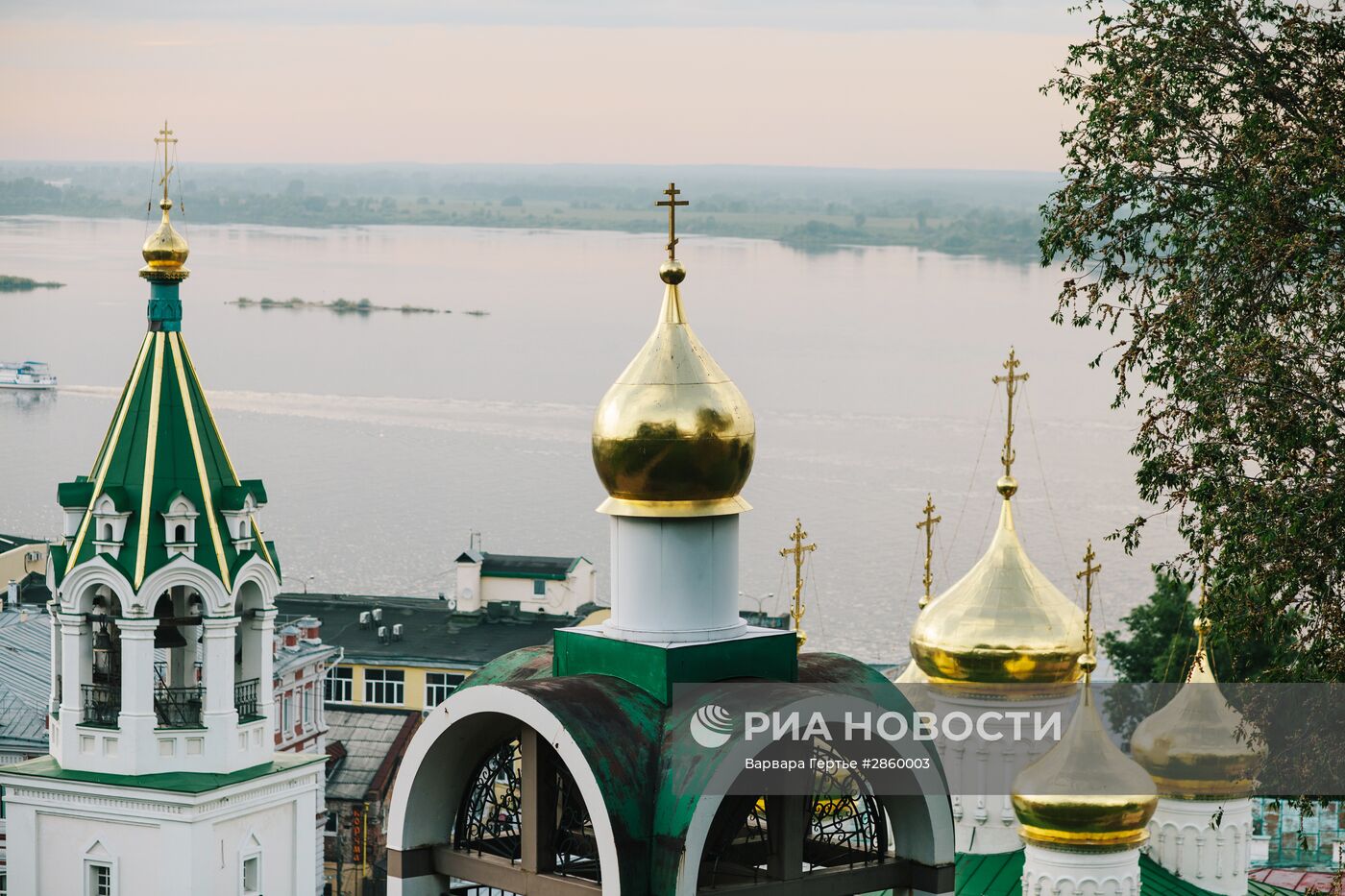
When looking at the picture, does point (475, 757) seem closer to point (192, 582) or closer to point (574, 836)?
point (574, 836)

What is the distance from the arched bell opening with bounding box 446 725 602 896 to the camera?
780cm

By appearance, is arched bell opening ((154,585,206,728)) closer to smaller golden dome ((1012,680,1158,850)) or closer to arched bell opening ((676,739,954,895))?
smaller golden dome ((1012,680,1158,850))

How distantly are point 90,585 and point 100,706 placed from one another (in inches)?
43.3

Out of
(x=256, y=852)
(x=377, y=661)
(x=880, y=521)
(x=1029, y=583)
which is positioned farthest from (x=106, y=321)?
(x=1029, y=583)

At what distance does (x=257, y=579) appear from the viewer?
1980cm

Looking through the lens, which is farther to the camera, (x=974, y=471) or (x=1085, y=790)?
(x=974, y=471)

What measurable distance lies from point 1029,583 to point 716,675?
973 centimetres

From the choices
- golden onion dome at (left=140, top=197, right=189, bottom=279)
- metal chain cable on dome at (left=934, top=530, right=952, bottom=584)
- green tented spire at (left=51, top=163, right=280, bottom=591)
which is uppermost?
golden onion dome at (left=140, top=197, right=189, bottom=279)

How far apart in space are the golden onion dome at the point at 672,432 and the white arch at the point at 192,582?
37.4 ft

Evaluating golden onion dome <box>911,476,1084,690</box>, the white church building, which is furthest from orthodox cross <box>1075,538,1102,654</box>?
the white church building

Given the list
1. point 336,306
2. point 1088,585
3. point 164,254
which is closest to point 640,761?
point 1088,585

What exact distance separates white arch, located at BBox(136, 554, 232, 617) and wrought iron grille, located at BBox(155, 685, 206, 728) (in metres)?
0.79

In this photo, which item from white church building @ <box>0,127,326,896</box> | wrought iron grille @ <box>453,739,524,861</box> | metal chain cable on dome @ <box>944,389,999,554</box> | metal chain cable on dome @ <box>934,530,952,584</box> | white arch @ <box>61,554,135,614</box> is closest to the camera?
wrought iron grille @ <box>453,739,524,861</box>

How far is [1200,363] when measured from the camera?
9.88 m
